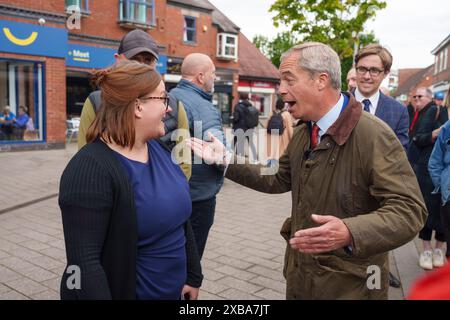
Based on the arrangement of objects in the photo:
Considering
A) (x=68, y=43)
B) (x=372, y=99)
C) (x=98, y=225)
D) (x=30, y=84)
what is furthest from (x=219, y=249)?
(x=68, y=43)

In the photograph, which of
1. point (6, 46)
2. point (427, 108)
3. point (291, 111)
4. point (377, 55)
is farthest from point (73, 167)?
point (6, 46)

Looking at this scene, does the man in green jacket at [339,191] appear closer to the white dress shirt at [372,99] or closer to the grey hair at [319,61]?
the grey hair at [319,61]

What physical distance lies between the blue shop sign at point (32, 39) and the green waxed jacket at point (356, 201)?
45.3ft

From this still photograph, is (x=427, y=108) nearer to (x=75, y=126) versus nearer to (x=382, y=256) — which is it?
(x=382, y=256)

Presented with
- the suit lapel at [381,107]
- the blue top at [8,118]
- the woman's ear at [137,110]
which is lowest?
the blue top at [8,118]

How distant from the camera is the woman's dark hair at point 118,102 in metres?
2.05

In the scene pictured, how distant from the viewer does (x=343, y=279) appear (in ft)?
7.02

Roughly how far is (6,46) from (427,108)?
1263 cm

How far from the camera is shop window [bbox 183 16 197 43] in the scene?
84.5ft

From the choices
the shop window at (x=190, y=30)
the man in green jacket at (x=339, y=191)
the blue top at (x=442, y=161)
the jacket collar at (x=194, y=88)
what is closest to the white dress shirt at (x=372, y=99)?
the blue top at (x=442, y=161)

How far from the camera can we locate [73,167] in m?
1.89

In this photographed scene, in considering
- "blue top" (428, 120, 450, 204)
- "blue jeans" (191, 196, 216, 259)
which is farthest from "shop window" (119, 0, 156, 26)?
"blue jeans" (191, 196, 216, 259)

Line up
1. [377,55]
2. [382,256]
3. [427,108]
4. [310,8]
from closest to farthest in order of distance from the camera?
1. [382,256]
2. [377,55]
3. [427,108]
4. [310,8]

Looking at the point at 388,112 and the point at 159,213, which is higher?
the point at 388,112
